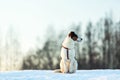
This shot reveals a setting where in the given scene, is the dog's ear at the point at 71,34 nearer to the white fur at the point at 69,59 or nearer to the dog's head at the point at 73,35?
the dog's head at the point at 73,35

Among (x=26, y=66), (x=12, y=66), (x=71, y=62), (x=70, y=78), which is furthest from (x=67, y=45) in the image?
(x=26, y=66)

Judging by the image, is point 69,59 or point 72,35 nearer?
point 72,35

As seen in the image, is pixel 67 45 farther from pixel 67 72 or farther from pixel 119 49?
pixel 119 49

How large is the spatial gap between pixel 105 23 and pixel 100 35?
1.97 m

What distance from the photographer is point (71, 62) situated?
59.8ft

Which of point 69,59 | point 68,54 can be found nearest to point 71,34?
point 68,54

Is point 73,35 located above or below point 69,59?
above

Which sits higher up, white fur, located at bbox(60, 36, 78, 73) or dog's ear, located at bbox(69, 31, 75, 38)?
dog's ear, located at bbox(69, 31, 75, 38)

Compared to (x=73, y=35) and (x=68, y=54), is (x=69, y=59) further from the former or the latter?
(x=73, y=35)

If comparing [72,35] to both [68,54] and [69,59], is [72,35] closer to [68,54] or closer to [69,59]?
[68,54]

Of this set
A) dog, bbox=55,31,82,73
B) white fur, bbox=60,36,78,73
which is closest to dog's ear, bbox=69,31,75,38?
dog, bbox=55,31,82,73

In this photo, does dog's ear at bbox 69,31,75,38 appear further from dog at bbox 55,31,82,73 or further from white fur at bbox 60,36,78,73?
white fur at bbox 60,36,78,73

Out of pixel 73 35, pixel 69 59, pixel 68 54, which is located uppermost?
pixel 73 35

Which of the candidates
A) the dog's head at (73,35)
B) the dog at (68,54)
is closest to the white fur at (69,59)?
the dog at (68,54)
